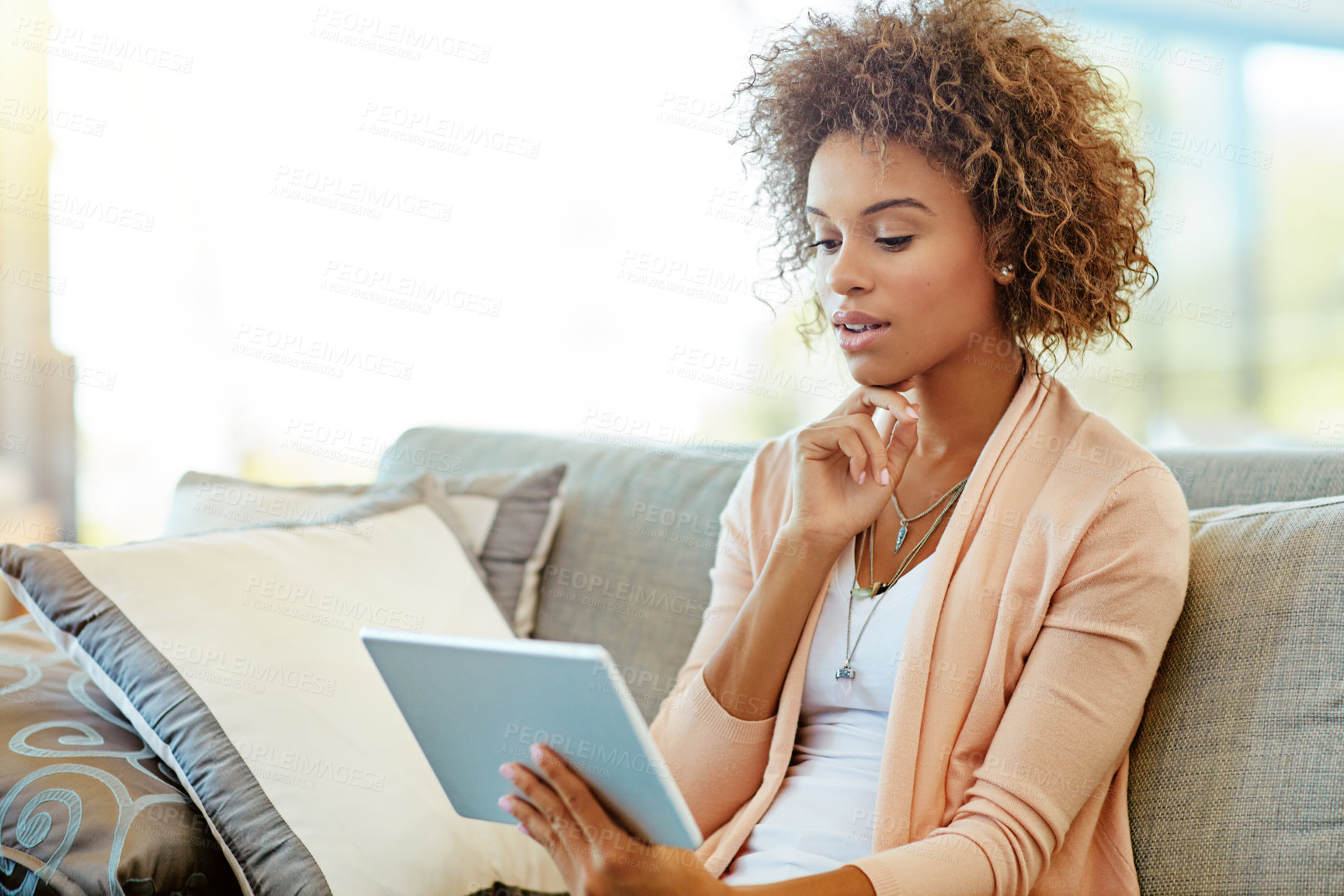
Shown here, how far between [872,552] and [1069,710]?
315mm

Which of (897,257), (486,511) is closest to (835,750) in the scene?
(897,257)

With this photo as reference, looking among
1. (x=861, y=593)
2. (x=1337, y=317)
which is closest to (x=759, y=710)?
(x=861, y=593)

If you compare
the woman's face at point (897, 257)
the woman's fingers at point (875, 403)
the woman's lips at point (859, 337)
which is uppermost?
the woman's face at point (897, 257)

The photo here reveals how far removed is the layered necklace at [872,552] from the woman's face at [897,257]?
0.53 feet

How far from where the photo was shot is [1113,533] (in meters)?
1.04

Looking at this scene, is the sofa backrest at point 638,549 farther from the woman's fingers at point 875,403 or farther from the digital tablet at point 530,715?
the digital tablet at point 530,715

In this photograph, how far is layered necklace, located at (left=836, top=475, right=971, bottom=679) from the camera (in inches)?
46.4

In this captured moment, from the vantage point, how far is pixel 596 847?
0.91 meters

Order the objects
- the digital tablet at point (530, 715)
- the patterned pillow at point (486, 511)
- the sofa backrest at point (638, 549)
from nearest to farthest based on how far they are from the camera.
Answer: the digital tablet at point (530, 715), the sofa backrest at point (638, 549), the patterned pillow at point (486, 511)

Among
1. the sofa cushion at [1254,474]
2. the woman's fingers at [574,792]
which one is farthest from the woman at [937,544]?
the sofa cushion at [1254,474]

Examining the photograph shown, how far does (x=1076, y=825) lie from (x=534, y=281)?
2.74 metres

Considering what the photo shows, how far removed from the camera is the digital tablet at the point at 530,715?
2.57ft

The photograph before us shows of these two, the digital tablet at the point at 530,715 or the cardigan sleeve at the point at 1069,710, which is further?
the cardigan sleeve at the point at 1069,710

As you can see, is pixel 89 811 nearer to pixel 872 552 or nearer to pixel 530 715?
pixel 530 715
